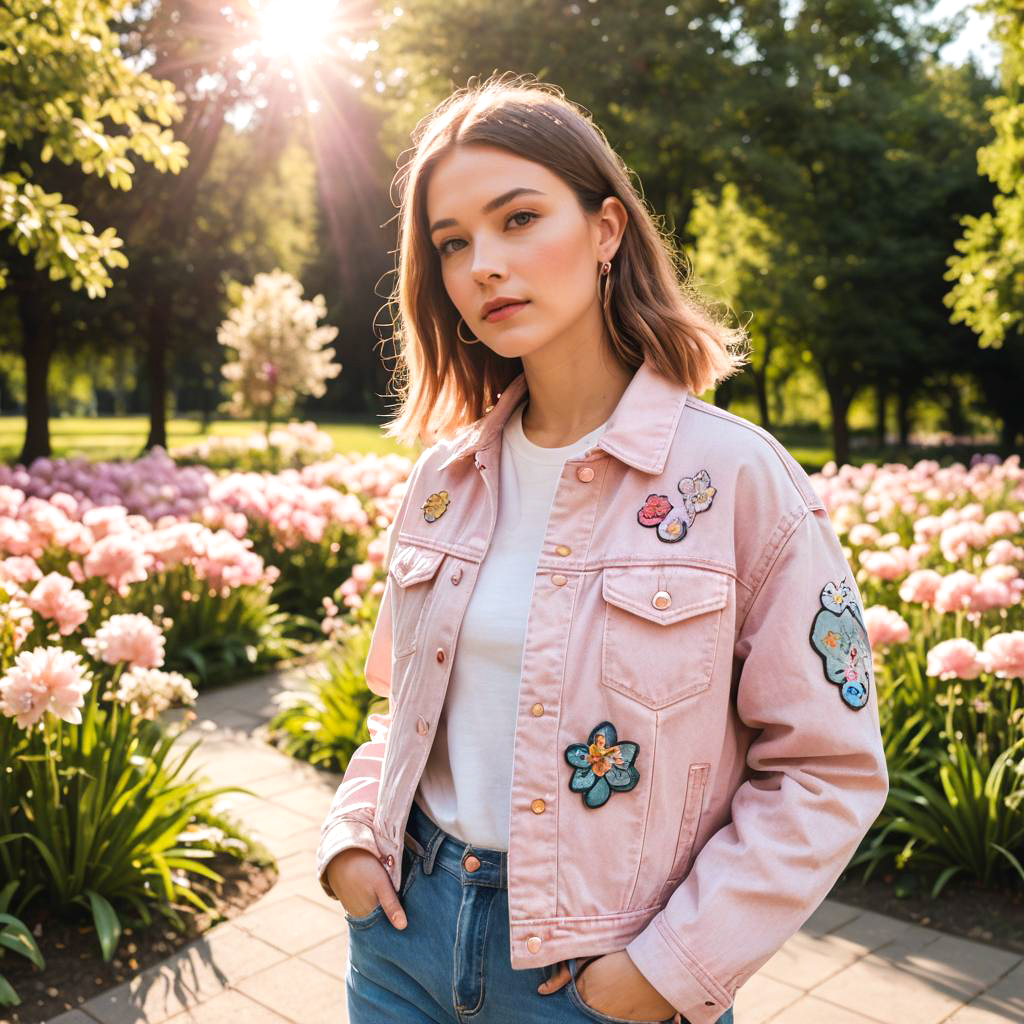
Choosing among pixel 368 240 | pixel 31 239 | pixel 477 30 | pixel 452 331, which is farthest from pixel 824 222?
pixel 368 240

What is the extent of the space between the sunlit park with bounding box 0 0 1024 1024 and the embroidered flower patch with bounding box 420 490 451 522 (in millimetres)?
10

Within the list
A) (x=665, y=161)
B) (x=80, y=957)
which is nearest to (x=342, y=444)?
(x=665, y=161)

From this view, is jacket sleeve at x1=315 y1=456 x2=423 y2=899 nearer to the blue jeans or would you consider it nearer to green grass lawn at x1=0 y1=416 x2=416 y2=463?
the blue jeans

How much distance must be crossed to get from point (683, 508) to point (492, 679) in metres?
0.40

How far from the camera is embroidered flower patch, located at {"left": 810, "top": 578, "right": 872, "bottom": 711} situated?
1428mm

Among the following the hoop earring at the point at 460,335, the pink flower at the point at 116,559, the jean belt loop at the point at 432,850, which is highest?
the hoop earring at the point at 460,335

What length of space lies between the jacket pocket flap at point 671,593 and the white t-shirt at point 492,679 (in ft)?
0.62

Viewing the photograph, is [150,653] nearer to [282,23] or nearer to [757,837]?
[757,837]

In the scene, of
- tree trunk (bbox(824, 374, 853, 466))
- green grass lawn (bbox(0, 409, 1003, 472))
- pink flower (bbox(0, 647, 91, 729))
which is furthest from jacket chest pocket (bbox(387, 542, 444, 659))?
tree trunk (bbox(824, 374, 853, 466))

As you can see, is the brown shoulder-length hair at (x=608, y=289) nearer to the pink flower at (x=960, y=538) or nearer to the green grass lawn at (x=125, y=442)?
the pink flower at (x=960, y=538)

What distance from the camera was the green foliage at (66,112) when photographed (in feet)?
16.0

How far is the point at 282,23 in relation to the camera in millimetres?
16578

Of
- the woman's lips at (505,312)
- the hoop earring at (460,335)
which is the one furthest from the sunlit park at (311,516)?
the woman's lips at (505,312)

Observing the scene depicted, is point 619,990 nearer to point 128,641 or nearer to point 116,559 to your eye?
point 128,641
